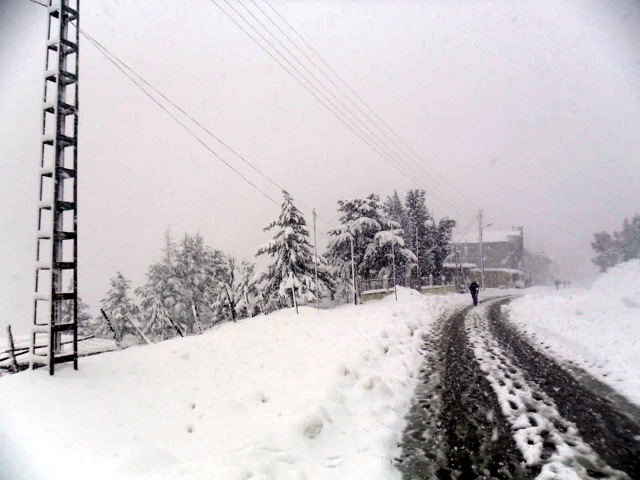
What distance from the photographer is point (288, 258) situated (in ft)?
90.3

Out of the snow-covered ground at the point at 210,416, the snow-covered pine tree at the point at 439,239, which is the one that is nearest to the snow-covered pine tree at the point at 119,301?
the snow-covered ground at the point at 210,416

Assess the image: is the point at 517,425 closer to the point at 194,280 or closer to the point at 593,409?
the point at 593,409

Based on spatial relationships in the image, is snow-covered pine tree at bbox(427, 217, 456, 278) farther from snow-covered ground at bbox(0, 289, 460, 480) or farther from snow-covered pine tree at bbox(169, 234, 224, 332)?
snow-covered ground at bbox(0, 289, 460, 480)

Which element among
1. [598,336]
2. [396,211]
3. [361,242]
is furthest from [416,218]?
[598,336]

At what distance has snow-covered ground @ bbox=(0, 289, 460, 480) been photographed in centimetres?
377

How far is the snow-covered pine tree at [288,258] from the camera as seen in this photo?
2716 cm

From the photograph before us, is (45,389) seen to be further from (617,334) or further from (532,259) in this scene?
(532,259)

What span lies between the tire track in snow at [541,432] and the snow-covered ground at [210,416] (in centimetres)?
157

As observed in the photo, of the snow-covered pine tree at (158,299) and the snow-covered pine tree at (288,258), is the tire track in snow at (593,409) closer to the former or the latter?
the snow-covered pine tree at (288,258)

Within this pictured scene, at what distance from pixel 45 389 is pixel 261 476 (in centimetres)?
420

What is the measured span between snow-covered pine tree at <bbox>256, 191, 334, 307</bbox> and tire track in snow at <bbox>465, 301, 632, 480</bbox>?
20118 millimetres

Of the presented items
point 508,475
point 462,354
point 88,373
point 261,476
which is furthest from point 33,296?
point 462,354

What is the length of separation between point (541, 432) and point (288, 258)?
23.6 meters

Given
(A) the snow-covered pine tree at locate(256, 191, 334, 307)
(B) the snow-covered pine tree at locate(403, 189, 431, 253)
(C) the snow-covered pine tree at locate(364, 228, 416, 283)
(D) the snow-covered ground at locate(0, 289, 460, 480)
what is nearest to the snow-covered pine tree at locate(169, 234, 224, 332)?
(A) the snow-covered pine tree at locate(256, 191, 334, 307)
